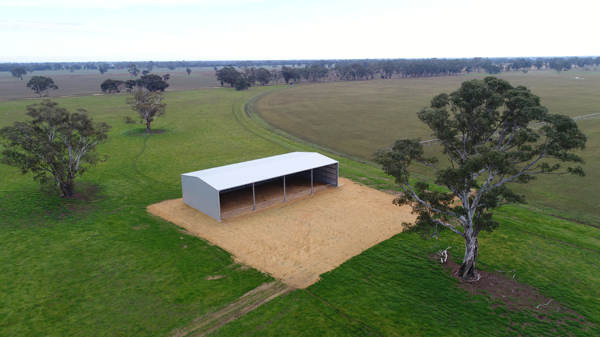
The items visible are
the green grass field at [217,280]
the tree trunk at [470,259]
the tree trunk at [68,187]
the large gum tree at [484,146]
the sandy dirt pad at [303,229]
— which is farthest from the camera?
the tree trunk at [68,187]

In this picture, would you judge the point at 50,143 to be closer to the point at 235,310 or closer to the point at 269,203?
the point at 269,203

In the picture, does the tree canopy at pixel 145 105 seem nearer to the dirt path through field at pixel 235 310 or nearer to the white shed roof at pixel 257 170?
the white shed roof at pixel 257 170

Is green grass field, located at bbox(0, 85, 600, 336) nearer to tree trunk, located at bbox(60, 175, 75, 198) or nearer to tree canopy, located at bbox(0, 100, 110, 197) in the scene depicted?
tree trunk, located at bbox(60, 175, 75, 198)

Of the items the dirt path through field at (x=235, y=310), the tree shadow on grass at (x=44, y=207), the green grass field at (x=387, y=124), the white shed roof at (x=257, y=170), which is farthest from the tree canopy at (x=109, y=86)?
the dirt path through field at (x=235, y=310)

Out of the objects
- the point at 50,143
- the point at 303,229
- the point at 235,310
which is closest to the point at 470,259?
the point at 303,229

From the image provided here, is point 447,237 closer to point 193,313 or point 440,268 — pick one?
point 440,268

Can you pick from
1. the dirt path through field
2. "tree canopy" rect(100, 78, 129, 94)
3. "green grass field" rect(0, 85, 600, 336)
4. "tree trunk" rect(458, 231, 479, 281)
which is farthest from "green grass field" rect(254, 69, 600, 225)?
"tree canopy" rect(100, 78, 129, 94)

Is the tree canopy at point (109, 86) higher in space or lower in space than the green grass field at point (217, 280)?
higher
